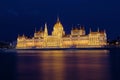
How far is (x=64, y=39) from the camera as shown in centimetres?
13625

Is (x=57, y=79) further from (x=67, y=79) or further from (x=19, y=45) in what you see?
(x=19, y=45)

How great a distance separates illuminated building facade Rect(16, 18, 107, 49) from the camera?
427 ft

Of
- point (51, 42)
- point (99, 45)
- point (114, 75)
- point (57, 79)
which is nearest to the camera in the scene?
point (57, 79)

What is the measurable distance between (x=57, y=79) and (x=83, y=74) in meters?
3.18

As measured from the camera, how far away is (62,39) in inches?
5349

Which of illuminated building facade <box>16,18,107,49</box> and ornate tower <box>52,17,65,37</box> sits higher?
ornate tower <box>52,17,65,37</box>

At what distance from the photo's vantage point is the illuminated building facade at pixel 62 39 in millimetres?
130125

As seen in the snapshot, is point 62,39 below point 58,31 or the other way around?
below

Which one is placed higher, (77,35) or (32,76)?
(77,35)

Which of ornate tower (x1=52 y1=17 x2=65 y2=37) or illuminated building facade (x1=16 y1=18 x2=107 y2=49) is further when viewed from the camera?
ornate tower (x1=52 y1=17 x2=65 y2=37)

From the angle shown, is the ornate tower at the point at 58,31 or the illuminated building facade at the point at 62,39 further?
the ornate tower at the point at 58,31

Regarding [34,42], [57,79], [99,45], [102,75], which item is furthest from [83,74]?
[34,42]

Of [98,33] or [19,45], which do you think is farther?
[19,45]

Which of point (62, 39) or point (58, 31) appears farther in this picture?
point (58, 31)
